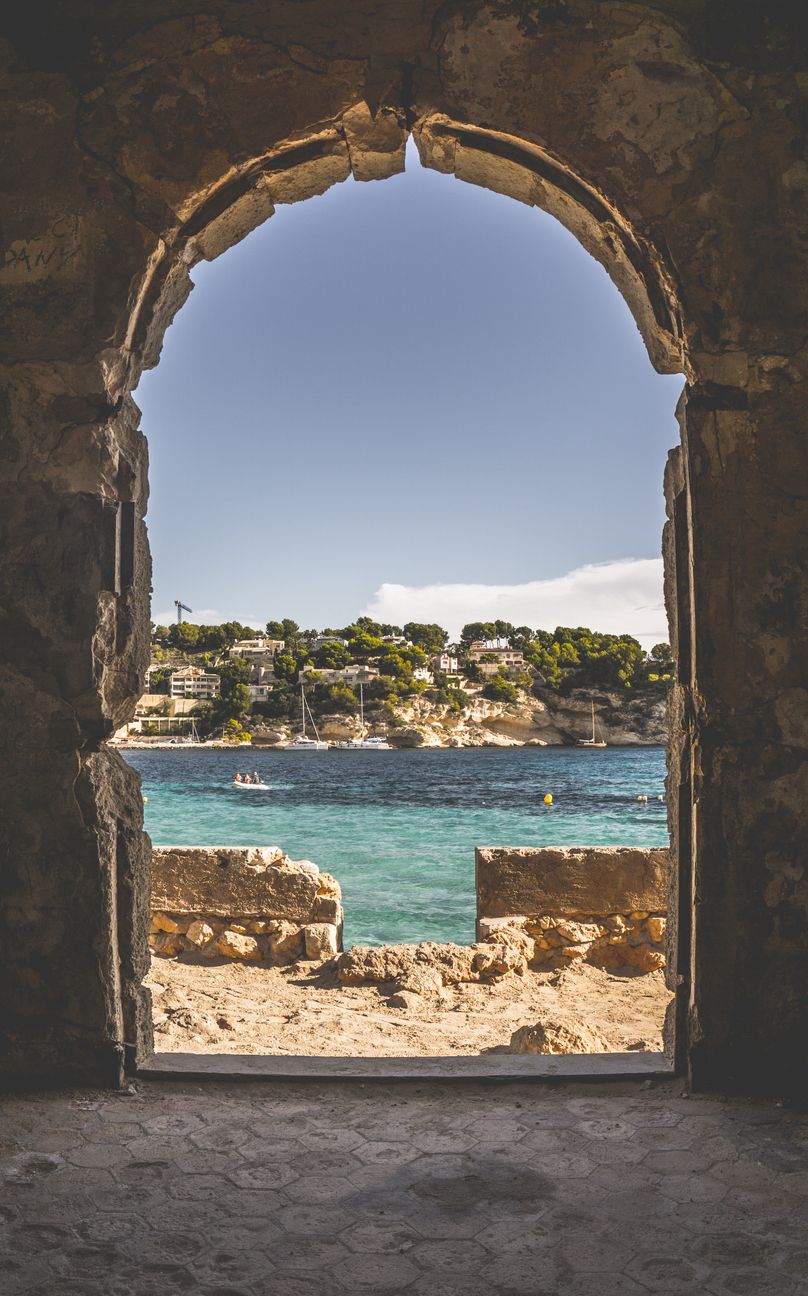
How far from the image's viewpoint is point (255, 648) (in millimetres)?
83375

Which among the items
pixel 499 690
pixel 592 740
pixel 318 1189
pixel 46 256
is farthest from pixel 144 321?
pixel 592 740

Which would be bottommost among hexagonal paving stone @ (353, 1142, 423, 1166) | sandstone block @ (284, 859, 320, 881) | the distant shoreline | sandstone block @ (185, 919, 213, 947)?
the distant shoreline

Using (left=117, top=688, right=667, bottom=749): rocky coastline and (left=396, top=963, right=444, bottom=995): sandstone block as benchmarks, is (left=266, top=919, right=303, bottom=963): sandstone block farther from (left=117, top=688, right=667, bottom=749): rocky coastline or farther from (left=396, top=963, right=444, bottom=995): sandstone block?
(left=117, top=688, right=667, bottom=749): rocky coastline

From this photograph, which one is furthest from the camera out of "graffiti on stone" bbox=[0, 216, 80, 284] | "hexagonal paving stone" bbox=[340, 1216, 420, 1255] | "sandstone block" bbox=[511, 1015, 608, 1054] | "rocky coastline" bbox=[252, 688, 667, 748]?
"rocky coastline" bbox=[252, 688, 667, 748]

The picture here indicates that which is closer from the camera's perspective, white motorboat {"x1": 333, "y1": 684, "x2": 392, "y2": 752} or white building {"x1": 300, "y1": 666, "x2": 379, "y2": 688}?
white motorboat {"x1": 333, "y1": 684, "x2": 392, "y2": 752}

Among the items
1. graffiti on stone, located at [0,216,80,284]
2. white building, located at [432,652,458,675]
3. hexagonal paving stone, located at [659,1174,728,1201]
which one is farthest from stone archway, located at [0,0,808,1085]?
white building, located at [432,652,458,675]

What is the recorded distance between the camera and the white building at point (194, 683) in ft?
252

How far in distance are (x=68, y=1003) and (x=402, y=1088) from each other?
1.10 meters

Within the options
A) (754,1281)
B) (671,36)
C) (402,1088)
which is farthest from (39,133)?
(754,1281)

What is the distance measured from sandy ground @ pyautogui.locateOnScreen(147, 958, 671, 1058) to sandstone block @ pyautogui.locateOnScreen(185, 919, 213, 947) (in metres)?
0.19

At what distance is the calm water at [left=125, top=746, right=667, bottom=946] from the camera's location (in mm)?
14328

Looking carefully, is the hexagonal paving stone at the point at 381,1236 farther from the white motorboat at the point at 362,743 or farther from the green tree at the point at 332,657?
the green tree at the point at 332,657

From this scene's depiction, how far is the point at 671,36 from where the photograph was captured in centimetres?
273

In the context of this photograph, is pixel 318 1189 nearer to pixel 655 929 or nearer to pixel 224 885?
pixel 224 885
